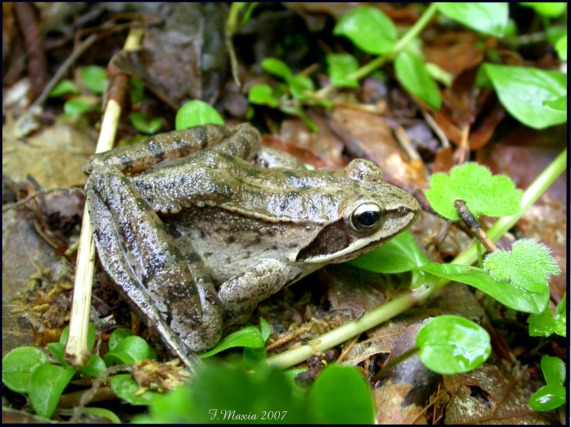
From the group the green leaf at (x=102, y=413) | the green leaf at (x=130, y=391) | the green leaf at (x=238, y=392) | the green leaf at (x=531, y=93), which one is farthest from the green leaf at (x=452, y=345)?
the green leaf at (x=531, y=93)

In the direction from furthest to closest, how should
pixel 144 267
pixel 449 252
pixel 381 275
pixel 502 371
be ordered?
pixel 449 252 → pixel 381 275 → pixel 502 371 → pixel 144 267

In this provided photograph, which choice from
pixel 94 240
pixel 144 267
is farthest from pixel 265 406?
pixel 94 240

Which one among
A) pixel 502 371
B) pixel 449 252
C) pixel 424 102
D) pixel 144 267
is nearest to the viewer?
pixel 144 267

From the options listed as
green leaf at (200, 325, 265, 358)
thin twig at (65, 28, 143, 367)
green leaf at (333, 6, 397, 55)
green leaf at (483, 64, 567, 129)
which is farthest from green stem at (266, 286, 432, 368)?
green leaf at (333, 6, 397, 55)

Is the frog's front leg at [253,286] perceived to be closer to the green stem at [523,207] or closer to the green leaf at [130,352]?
the green leaf at [130,352]

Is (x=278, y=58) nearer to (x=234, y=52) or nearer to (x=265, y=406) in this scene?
(x=234, y=52)

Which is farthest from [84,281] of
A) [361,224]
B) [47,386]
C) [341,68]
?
[341,68]

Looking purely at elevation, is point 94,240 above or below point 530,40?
above
